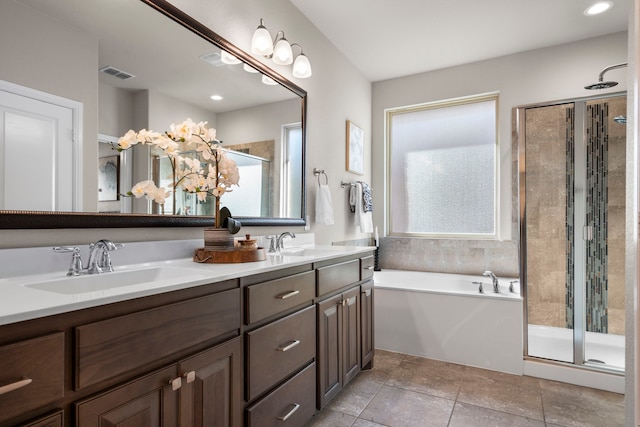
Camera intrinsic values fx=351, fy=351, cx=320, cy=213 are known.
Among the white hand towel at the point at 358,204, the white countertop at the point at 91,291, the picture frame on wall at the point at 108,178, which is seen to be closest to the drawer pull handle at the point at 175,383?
the white countertop at the point at 91,291

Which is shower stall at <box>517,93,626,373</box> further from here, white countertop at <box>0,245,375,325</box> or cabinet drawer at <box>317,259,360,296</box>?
white countertop at <box>0,245,375,325</box>

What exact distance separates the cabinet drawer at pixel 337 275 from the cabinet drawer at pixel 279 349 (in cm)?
15

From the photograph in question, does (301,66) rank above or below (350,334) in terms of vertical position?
above

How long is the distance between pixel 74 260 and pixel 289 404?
102 centimetres

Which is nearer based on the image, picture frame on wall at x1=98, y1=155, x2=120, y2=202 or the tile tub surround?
picture frame on wall at x1=98, y1=155, x2=120, y2=202

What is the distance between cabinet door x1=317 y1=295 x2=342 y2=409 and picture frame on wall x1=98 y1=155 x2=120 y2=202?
3.42 feet

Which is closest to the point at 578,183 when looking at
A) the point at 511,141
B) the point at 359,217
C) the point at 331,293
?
the point at 511,141

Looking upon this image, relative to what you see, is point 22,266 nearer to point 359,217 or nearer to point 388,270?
point 359,217

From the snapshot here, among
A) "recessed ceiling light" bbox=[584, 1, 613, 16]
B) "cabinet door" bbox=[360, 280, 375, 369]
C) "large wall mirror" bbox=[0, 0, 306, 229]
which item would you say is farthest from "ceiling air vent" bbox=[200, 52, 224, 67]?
"recessed ceiling light" bbox=[584, 1, 613, 16]

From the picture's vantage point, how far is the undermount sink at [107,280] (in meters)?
1.07

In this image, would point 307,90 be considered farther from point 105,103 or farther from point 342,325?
point 342,325

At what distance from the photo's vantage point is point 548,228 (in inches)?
104

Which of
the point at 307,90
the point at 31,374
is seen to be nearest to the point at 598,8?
the point at 307,90

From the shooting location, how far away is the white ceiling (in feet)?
8.21
